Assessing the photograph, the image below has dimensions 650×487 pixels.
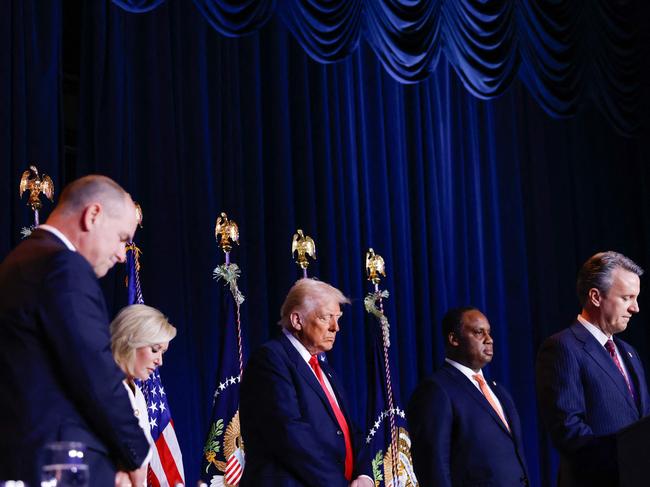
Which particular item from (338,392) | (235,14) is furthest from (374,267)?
(338,392)

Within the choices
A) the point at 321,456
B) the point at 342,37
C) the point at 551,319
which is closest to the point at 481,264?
the point at 551,319

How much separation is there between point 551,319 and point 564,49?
7.47ft

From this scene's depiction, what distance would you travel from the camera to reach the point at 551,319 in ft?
30.0

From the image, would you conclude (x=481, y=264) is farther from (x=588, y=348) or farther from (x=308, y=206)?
(x=588, y=348)

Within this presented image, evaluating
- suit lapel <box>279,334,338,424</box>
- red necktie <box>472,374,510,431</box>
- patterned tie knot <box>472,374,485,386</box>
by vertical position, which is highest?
suit lapel <box>279,334,338,424</box>

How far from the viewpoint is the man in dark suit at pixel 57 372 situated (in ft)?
9.81

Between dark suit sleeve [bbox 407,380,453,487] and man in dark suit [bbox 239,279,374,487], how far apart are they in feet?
0.87

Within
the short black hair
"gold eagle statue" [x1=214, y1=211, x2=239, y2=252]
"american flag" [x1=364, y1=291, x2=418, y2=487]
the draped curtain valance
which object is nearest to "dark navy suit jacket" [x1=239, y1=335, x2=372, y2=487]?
the short black hair

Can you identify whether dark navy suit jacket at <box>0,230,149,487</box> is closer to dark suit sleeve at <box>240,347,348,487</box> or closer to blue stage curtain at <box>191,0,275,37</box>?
dark suit sleeve at <box>240,347,348,487</box>

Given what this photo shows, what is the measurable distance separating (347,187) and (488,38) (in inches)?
63.8

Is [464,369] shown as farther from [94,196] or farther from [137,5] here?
[137,5]

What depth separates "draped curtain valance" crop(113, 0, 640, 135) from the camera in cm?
720

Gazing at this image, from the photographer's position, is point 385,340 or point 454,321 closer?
point 454,321

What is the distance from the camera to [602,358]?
473 centimetres
